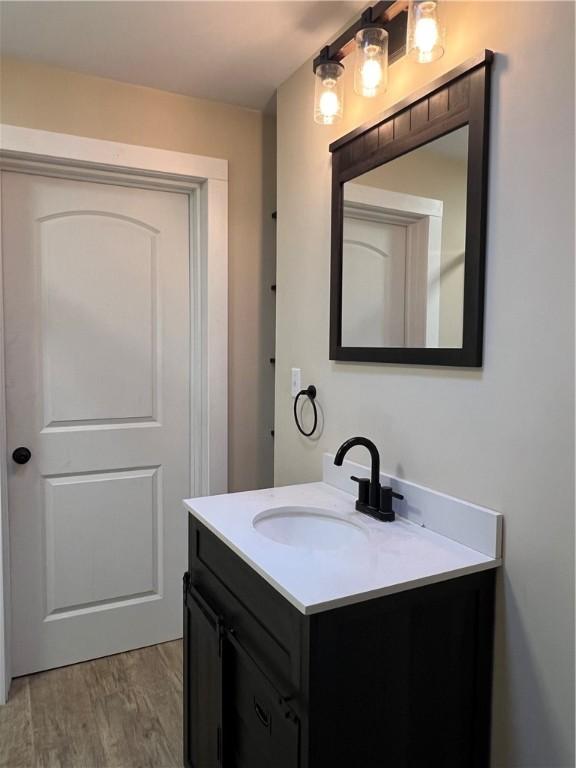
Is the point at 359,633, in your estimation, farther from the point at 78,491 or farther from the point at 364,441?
the point at 78,491

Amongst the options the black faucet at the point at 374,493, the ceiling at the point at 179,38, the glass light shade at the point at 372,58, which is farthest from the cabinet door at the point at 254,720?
the ceiling at the point at 179,38

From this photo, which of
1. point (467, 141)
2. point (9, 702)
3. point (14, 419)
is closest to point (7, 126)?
point (14, 419)

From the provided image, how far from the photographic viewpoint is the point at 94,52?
1.82 meters

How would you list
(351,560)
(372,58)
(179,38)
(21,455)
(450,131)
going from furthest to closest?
(21,455)
(179,38)
(372,58)
(450,131)
(351,560)

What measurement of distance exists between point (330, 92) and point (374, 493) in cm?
115

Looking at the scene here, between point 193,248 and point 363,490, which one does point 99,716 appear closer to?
point 363,490

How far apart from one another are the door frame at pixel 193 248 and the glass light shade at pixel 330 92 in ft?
2.56

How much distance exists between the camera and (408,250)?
1438 millimetres

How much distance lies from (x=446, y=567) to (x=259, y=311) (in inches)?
59.5

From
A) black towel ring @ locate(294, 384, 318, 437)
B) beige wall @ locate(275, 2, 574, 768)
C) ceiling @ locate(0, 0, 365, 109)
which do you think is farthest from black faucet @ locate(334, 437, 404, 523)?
ceiling @ locate(0, 0, 365, 109)

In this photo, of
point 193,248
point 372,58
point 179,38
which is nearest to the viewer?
point 372,58

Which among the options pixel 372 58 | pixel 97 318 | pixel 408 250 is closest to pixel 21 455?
pixel 97 318

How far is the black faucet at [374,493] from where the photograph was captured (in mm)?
1389

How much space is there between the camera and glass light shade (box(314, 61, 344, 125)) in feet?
5.00
